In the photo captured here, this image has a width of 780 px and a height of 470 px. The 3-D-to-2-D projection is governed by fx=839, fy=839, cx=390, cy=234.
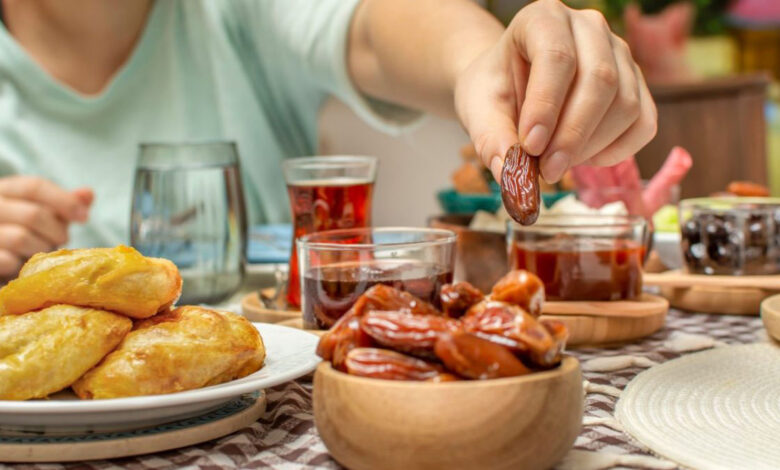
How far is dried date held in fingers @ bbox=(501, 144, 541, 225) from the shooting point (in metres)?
0.72

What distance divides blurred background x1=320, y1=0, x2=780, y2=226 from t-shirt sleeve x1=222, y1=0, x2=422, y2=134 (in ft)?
3.19

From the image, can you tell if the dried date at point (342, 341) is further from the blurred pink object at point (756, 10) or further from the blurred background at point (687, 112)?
the blurred pink object at point (756, 10)

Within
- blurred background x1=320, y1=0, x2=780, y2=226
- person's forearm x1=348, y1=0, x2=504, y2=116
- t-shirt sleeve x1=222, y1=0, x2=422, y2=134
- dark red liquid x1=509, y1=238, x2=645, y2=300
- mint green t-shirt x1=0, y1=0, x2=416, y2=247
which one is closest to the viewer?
dark red liquid x1=509, y1=238, x2=645, y2=300

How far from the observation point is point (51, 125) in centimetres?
199

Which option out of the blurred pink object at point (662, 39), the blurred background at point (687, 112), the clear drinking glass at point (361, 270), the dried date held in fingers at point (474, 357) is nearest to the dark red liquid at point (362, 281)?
the clear drinking glass at point (361, 270)

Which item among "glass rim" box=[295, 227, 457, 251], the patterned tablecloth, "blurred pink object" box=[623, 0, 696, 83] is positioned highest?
"blurred pink object" box=[623, 0, 696, 83]

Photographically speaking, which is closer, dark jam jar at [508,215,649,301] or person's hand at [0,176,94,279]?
dark jam jar at [508,215,649,301]

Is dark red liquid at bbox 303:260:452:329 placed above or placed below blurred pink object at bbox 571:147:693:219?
below

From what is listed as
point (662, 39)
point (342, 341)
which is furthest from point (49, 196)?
point (662, 39)

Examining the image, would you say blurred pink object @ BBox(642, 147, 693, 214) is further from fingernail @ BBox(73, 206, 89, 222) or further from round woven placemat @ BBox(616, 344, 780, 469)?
fingernail @ BBox(73, 206, 89, 222)

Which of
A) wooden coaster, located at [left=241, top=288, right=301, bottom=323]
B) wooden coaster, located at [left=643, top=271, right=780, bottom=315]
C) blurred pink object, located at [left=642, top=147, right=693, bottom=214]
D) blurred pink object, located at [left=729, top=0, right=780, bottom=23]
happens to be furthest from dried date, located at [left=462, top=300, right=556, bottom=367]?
blurred pink object, located at [left=729, top=0, right=780, bottom=23]

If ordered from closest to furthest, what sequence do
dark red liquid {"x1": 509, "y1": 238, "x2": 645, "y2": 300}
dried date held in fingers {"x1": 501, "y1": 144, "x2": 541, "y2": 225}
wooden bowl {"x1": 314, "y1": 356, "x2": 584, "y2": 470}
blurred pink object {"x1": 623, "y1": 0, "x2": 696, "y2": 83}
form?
1. wooden bowl {"x1": 314, "y1": 356, "x2": 584, "y2": 470}
2. dried date held in fingers {"x1": 501, "y1": 144, "x2": 541, "y2": 225}
3. dark red liquid {"x1": 509, "y1": 238, "x2": 645, "y2": 300}
4. blurred pink object {"x1": 623, "y1": 0, "x2": 696, "y2": 83}

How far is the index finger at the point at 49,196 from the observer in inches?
53.3

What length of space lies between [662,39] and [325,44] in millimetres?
2730
